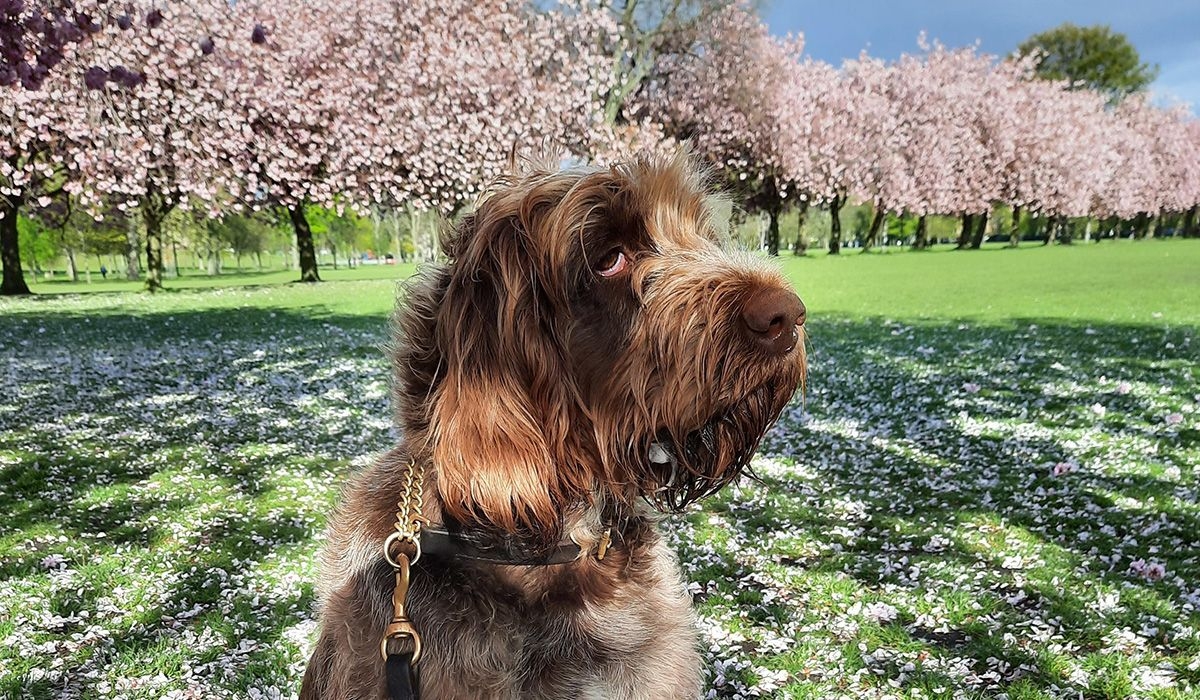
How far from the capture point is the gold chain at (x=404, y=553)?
2.06 meters

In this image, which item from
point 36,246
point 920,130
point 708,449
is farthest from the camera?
point 36,246

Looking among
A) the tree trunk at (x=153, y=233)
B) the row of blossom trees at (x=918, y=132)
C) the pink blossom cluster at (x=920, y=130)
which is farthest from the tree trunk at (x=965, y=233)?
the tree trunk at (x=153, y=233)

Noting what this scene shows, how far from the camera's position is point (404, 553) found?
2184 mm

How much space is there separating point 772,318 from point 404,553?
4.40ft

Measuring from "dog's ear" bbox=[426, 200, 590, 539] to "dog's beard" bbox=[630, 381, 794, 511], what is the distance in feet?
0.99

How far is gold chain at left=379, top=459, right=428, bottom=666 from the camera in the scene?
6.75 feet

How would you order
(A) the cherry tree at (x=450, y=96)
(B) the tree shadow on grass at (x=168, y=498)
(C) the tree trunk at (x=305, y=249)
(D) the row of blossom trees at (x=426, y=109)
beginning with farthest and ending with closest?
(C) the tree trunk at (x=305, y=249), (A) the cherry tree at (x=450, y=96), (D) the row of blossom trees at (x=426, y=109), (B) the tree shadow on grass at (x=168, y=498)

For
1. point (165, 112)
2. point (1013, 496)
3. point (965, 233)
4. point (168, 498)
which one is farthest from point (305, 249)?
point (965, 233)

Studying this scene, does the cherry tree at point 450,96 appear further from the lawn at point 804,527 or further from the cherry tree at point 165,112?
the lawn at point 804,527

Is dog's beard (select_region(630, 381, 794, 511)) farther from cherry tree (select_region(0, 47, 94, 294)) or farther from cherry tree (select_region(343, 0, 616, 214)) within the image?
cherry tree (select_region(343, 0, 616, 214))

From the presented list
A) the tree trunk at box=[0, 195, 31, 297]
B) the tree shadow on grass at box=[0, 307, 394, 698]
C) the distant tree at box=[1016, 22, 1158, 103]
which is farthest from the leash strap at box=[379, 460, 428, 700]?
the distant tree at box=[1016, 22, 1158, 103]

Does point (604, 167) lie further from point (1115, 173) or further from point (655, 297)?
point (1115, 173)

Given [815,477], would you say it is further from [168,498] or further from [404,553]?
[168,498]

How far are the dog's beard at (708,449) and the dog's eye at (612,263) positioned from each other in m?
0.53
